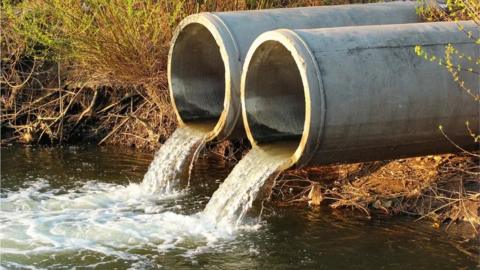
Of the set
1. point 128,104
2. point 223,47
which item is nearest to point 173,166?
point 223,47

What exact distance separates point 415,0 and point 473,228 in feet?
12.4

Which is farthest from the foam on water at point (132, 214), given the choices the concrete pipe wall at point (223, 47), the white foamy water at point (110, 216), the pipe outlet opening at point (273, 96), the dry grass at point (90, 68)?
the dry grass at point (90, 68)

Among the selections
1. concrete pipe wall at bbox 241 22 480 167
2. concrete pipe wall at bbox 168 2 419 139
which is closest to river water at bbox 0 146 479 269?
concrete pipe wall at bbox 241 22 480 167

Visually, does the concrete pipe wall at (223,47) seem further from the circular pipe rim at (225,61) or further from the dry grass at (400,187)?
the dry grass at (400,187)

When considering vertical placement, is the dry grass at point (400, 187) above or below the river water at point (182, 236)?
above

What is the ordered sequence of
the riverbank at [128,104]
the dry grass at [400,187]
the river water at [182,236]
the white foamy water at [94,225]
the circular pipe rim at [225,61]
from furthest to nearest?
the circular pipe rim at [225,61]
the riverbank at [128,104]
the dry grass at [400,187]
the white foamy water at [94,225]
the river water at [182,236]

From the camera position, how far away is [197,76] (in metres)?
10.4

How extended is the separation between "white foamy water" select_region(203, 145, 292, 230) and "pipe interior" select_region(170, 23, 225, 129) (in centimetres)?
164

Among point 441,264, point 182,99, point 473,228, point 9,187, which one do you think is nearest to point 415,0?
point 182,99

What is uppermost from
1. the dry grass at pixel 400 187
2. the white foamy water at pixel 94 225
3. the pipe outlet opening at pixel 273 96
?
the pipe outlet opening at pixel 273 96

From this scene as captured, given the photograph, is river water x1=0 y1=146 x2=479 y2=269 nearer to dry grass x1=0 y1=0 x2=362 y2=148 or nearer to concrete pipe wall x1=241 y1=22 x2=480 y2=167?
concrete pipe wall x1=241 y1=22 x2=480 y2=167

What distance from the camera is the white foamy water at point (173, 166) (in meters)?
9.41

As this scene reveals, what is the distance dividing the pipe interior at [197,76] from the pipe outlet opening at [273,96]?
46.9 inches

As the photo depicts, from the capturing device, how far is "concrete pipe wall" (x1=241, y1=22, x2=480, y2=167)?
7.27 metres
